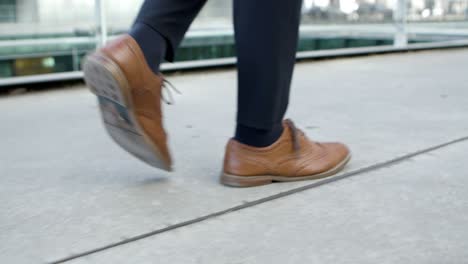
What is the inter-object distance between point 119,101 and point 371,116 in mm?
976

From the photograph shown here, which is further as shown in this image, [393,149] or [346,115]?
[346,115]

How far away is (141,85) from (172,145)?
17.4 inches

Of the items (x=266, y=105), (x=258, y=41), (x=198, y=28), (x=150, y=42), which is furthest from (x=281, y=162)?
(x=198, y=28)

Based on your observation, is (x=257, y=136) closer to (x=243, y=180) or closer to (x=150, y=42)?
(x=243, y=180)

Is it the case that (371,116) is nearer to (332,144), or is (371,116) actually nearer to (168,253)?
(332,144)

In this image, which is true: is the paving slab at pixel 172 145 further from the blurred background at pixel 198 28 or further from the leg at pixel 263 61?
the blurred background at pixel 198 28

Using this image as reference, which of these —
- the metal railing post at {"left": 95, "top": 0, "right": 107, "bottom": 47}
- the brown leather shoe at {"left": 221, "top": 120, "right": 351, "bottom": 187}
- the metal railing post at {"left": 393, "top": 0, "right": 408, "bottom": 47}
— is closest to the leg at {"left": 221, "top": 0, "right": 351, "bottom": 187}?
the brown leather shoe at {"left": 221, "top": 120, "right": 351, "bottom": 187}

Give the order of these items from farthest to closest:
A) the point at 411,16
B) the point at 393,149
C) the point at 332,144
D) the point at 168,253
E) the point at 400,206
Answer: the point at 411,16, the point at 393,149, the point at 332,144, the point at 400,206, the point at 168,253

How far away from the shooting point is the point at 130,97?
1104 mm

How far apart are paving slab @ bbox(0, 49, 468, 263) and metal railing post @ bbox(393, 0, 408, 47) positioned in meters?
1.26

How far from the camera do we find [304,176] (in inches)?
48.1

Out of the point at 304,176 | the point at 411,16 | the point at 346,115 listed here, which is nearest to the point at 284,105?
the point at 304,176

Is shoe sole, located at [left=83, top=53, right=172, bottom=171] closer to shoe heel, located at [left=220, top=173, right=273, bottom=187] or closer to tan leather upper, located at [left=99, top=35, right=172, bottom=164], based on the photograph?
tan leather upper, located at [left=99, top=35, right=172, bottom=164]

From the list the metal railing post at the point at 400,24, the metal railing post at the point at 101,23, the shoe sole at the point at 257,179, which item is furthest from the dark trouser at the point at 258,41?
the metal railing post at the point at 400,24
